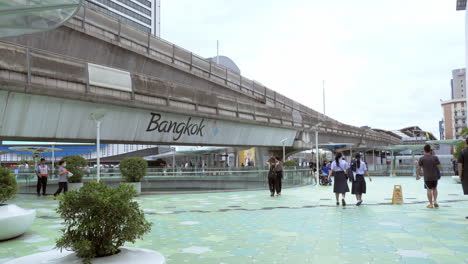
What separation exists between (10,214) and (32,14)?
3.89 meters

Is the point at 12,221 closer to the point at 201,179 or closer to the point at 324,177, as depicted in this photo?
the point at 201,179

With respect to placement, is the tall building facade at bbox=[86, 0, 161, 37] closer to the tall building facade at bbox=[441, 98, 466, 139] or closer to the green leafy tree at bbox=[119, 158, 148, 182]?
the green leafy tree at bbox=[119, 158, 148, 182]

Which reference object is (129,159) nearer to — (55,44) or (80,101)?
(80,101)

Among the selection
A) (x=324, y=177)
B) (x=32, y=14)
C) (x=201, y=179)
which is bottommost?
(x=201, y=179)

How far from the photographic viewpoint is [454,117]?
126m

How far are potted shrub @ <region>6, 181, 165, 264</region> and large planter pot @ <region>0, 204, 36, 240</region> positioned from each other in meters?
3.41

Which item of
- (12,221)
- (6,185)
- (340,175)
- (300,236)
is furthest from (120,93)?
(300,236)

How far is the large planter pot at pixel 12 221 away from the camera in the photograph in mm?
7305

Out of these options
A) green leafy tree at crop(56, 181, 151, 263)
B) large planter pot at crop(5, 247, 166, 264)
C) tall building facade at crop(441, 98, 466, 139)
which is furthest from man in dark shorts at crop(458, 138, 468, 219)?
tall building facade at crop(441, 98, 466, 139)

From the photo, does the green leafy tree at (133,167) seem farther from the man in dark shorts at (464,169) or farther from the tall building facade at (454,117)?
the tall building facade at (454,117)

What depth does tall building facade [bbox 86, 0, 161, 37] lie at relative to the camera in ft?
283

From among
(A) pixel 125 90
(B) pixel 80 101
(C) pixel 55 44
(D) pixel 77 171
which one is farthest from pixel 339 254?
(C) pixel 55 44

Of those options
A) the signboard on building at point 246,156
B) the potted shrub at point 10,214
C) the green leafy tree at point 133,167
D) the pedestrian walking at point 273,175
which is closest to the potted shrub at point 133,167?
the green leafy tree at point 133,167

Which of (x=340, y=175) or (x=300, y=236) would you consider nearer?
(x=300, y=236)
